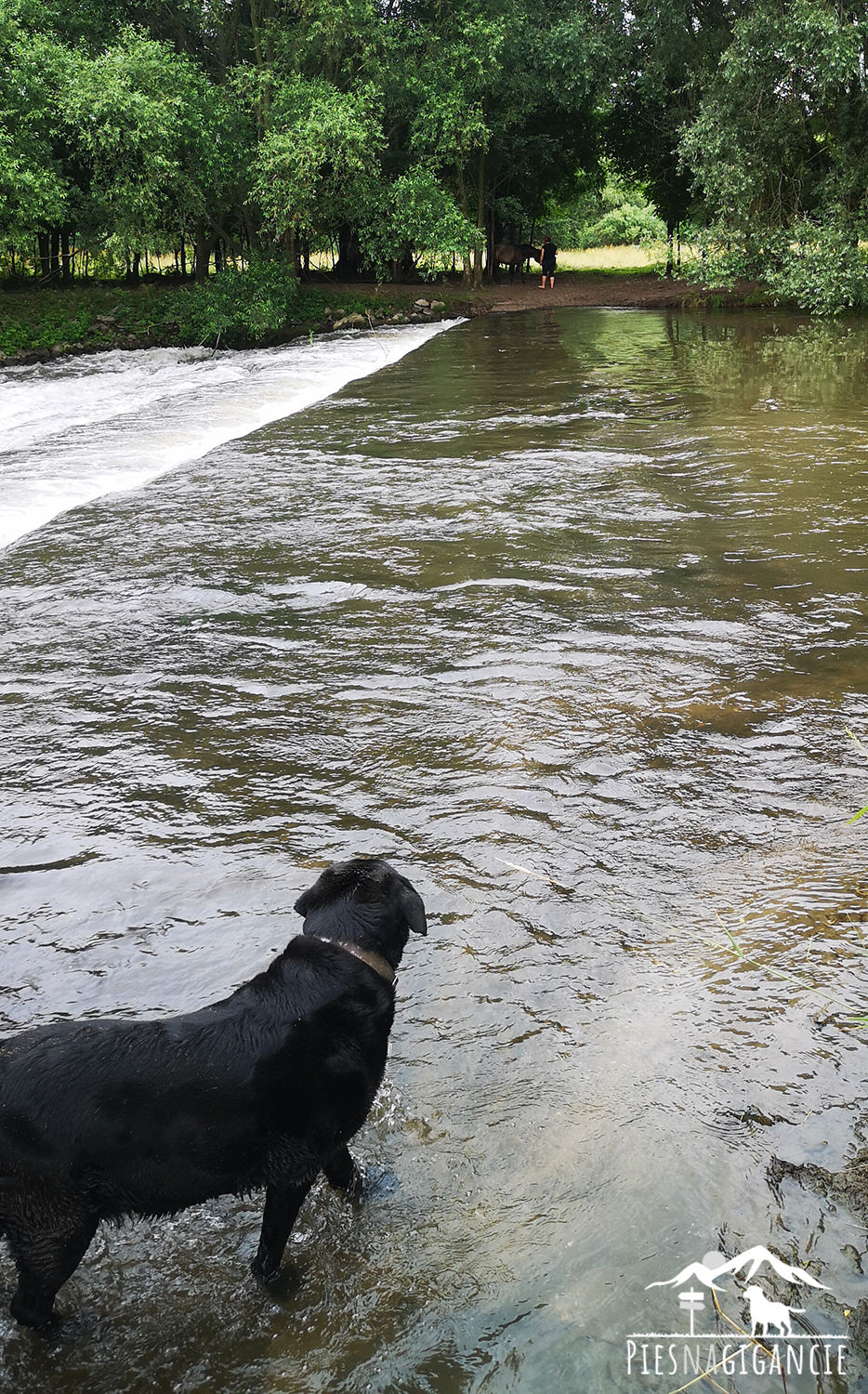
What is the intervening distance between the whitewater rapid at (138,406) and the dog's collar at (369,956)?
8453 millimetres

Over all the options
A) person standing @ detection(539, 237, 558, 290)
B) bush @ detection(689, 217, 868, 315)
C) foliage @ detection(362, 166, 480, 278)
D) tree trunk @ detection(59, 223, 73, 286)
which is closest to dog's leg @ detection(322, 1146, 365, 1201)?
bush @ detection(689, 217, 868, 315)

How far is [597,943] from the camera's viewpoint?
4070 millimetres

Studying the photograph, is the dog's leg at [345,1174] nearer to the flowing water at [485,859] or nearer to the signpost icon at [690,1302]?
the flowing water at [485,859]

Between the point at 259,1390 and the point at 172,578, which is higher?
the point at 172,578

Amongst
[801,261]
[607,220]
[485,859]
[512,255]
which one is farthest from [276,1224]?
[607,220]

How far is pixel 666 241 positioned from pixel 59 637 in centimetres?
3872

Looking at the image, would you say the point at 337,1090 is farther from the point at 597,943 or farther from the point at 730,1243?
the point at 597,943

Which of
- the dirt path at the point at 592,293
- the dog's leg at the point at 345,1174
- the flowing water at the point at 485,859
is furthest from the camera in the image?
the dirt path at the point at 592,293

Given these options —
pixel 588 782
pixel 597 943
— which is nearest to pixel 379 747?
pixel 588 782

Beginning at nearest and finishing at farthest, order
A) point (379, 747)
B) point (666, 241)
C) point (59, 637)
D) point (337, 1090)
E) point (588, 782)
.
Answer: point (337, 1090) → point (588, 782) → point (379, 747) → point (59, 637) → point (666, 241)

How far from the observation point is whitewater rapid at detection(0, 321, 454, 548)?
1261 centimetres

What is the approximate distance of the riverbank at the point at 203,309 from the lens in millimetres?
27156

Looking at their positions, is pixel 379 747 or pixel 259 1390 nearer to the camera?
pixel 259 1390

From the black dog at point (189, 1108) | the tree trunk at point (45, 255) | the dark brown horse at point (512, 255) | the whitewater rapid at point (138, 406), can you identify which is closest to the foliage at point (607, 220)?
the dark brown horse at point (512, 255)
